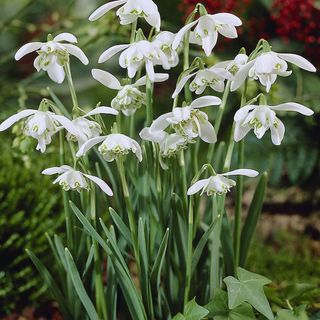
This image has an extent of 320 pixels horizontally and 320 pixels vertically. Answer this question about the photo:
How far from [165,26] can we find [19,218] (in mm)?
626

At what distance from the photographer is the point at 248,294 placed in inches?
29.6

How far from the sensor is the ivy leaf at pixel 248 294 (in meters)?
0.74

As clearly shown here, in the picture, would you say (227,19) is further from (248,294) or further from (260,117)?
(248,294)

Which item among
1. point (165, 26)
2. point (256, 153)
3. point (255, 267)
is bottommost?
point (255, 267)

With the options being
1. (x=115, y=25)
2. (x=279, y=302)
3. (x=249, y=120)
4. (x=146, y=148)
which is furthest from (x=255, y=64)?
(x=115, y=25)

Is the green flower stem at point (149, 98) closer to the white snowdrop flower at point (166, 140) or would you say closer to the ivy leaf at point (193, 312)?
the white snowdrop flower at point (166, 140)

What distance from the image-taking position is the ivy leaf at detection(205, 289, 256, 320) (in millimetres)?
772

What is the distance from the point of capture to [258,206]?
2.89ft

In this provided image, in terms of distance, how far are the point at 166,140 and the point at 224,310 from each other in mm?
233

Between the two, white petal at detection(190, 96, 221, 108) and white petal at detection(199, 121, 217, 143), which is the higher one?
white petal at detection(190, 96, 221, 108)

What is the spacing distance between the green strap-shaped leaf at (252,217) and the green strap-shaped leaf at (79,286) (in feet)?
0.82

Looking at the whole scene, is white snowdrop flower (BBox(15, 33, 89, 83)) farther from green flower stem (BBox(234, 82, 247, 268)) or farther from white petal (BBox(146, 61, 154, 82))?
green flower stem (BBox(234, 82, 247, 268))

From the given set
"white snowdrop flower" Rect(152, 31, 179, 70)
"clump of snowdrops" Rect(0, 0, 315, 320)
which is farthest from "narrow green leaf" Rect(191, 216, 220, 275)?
"white snowdrop flower" Rect(152, 31, 179, 70)

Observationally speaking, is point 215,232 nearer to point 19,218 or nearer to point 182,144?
point 182,144
